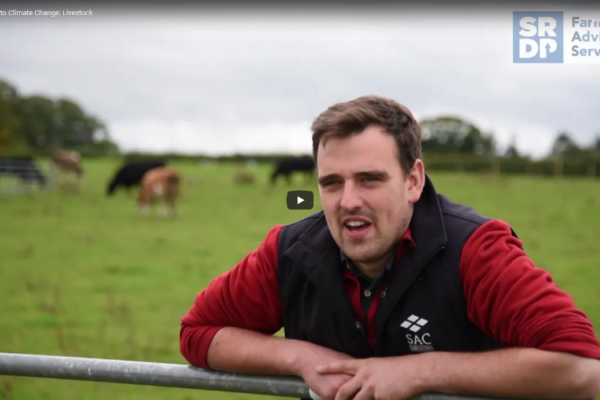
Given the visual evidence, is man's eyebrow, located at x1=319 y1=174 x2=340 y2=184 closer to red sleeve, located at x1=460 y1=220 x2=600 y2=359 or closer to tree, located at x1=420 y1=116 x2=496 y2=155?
red sleeve, located at x1=460 y1=220 x2=600 y2=359

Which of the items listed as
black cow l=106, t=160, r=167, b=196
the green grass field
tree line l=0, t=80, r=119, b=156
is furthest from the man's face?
tree line l=0, t=80, r=119, b=156

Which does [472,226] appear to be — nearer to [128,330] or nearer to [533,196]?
[128,330]

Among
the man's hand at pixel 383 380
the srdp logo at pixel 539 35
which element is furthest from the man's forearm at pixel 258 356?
the srdp logo at pixel 539 35

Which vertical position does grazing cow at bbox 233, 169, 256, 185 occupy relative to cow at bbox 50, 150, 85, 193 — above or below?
below

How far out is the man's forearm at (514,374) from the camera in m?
1.95

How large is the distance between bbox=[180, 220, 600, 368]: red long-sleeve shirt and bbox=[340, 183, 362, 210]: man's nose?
24 centimetres

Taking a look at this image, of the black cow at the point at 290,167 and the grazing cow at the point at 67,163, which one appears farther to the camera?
the black cow at the point at 290,167

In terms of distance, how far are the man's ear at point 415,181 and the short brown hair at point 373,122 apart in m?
0.02

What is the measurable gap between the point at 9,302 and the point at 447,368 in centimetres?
933

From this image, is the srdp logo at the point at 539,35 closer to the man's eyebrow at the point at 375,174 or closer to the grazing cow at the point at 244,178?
the man's eyebrow at the point at 375,174

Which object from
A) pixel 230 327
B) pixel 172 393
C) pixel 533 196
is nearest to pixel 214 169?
pixel 533 196

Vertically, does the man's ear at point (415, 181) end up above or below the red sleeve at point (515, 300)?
above

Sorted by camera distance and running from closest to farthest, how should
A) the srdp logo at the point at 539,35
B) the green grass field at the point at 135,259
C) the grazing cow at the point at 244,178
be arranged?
the srdp logo at the point at 539,35
the green grass field at the point at 135,259
the grazing cow at the point at 244,178

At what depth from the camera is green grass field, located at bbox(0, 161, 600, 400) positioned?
760 centimetres
